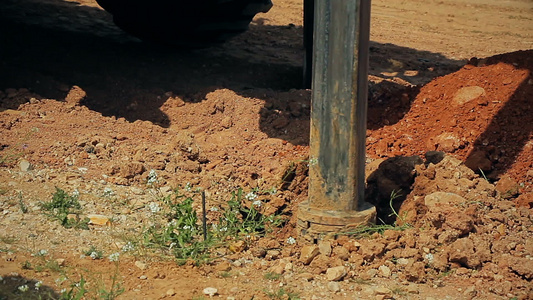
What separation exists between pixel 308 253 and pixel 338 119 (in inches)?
35.7

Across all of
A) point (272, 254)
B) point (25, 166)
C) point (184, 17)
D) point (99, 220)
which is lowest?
point (272, 254)

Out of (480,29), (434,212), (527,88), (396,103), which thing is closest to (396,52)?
(480,29)

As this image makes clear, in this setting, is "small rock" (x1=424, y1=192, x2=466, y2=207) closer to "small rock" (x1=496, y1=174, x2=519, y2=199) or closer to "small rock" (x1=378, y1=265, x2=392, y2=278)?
"small rock" (x1=496, y1=174, x2=519, y2=199)

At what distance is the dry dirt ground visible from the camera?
16.1 ft

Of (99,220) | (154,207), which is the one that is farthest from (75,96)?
(154,207)

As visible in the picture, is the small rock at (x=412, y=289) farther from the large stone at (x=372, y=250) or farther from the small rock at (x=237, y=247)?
the small rock at (x=237, y=247)

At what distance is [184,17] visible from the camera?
29.6 ft

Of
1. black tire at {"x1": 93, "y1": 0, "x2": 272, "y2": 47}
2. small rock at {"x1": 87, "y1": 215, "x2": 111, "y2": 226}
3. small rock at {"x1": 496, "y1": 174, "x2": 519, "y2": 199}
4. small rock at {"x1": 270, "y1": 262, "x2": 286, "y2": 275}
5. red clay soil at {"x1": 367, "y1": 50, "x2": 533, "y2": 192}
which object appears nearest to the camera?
small rock at {"x1": 270, "y1": 262, "x2": 286, "y2": 275}

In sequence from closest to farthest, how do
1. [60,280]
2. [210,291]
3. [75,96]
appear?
[60,280]
[210,291]
[75,96]

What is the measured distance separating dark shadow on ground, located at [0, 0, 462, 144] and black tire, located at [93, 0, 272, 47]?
0.30 metres

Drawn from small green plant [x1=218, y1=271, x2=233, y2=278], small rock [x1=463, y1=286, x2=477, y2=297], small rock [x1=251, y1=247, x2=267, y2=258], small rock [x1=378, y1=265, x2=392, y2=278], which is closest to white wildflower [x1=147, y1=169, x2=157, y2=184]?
small rock [x1=251, y1=247, x2=267, y2=258]

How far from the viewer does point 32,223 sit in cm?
536

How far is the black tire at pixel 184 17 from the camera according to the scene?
9.01 metres

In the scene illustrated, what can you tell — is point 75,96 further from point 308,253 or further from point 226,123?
point 308,253
